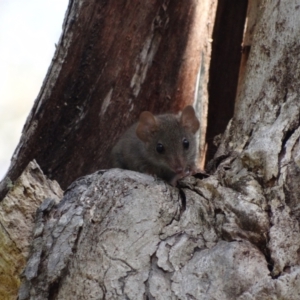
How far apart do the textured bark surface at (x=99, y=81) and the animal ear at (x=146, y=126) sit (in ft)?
0.94

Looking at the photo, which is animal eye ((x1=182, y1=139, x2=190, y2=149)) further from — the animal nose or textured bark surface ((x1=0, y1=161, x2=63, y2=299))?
textured bark surface ((x1=0, y1=161, x2=63, y2=299))

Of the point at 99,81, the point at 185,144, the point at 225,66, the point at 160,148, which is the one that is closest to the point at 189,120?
the point at 185,144

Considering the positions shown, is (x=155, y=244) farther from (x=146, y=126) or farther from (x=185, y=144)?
(x=185, y=144)

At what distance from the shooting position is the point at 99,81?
596 centimetres

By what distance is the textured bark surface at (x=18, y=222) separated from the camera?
13.7 ft

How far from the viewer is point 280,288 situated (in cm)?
354

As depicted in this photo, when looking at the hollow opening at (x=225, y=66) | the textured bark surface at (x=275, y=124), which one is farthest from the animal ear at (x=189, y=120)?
the textured bark surface at (x=275, y=124)

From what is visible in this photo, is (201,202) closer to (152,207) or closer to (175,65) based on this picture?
(152,207)

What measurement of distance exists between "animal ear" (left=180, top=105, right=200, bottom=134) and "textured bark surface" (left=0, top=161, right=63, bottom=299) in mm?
1821

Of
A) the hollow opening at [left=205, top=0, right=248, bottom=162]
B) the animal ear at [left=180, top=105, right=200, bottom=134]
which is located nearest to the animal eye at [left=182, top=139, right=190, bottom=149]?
the animal ear at [left=180, top=105, right=200, bottom=134]

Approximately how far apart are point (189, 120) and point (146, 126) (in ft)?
1.42

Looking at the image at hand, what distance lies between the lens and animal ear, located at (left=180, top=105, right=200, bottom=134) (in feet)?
19.7

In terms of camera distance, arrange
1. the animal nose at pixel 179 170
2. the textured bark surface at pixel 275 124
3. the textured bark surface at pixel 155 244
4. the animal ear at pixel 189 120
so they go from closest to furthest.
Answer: the textured bark surface at pixel 155 244 → the textured bark surface at pixel 275 124 → the animal nose at pixel 179 170 → the animal ear at pixel 189 120

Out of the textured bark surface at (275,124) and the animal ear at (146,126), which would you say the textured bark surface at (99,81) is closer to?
the animal ear at (146,126)
